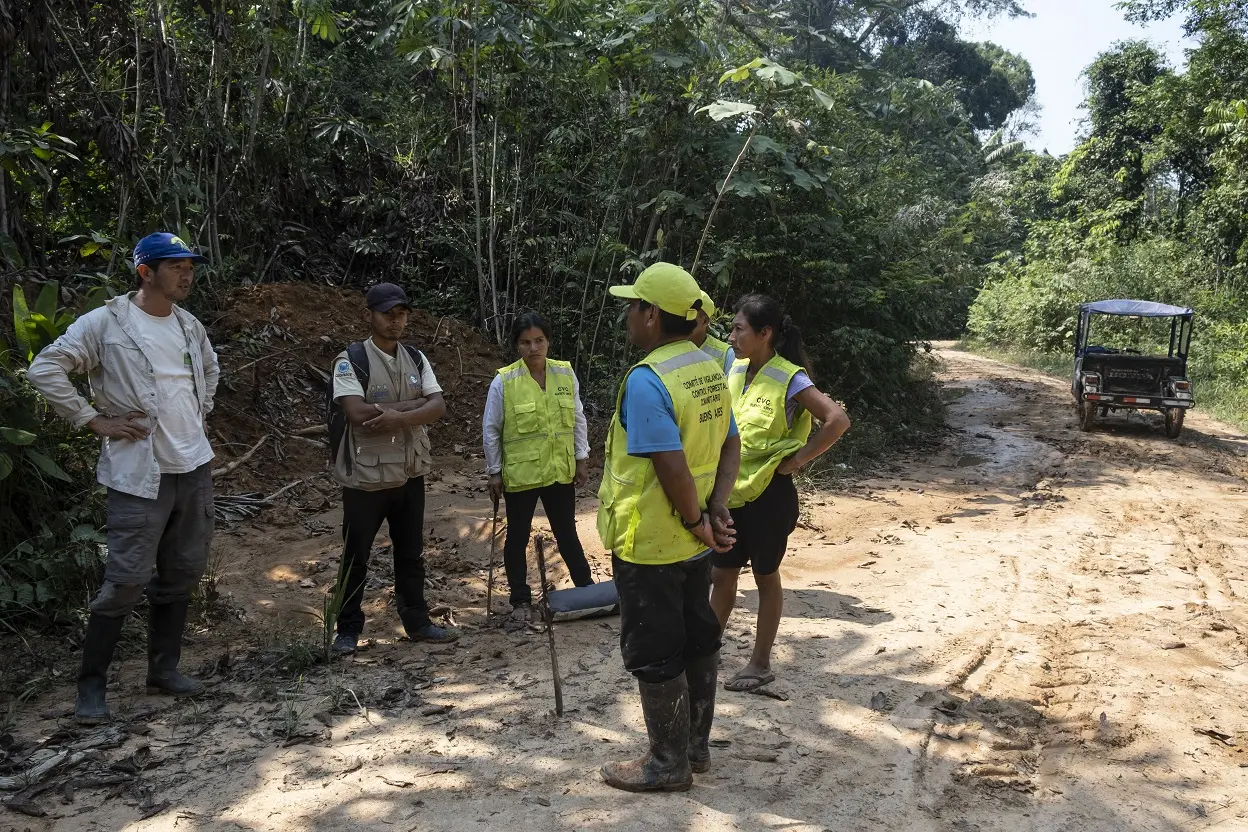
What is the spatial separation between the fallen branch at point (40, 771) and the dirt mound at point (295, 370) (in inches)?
162

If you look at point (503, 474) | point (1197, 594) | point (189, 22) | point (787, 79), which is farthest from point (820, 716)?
point (189, 22)

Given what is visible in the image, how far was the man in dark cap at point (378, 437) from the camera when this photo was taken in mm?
4609

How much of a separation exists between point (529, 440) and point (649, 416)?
2369 mm

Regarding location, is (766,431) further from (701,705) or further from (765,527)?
(701,705)

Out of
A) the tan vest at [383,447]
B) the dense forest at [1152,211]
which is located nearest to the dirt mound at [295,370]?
the tan vest at [383,447]

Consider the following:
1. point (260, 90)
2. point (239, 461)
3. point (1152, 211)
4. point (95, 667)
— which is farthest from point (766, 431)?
point (1152, 211)

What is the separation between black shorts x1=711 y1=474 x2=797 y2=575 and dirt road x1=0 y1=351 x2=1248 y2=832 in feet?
2.20

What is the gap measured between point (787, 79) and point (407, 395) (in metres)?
5.54

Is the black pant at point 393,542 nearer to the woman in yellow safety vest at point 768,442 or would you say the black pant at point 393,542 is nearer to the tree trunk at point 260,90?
the woman in yellow safety vest at point 768,442

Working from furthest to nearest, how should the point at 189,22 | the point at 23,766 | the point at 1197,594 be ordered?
1. the point at 189,22
2. the point at 1197,594
3. the point at 23,766

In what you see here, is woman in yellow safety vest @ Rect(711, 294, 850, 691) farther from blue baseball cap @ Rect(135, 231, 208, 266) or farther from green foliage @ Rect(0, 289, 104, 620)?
green foliage @ Rect(0, 289, 104, 620)

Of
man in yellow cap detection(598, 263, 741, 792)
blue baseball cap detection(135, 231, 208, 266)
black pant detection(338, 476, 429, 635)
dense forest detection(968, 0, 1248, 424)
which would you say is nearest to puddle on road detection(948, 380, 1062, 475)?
dense forest detection(968, 0, 1248, 424)

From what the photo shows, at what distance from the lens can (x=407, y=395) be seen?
15.8 ft

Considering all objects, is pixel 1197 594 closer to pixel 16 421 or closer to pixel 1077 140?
pixel 16 421
